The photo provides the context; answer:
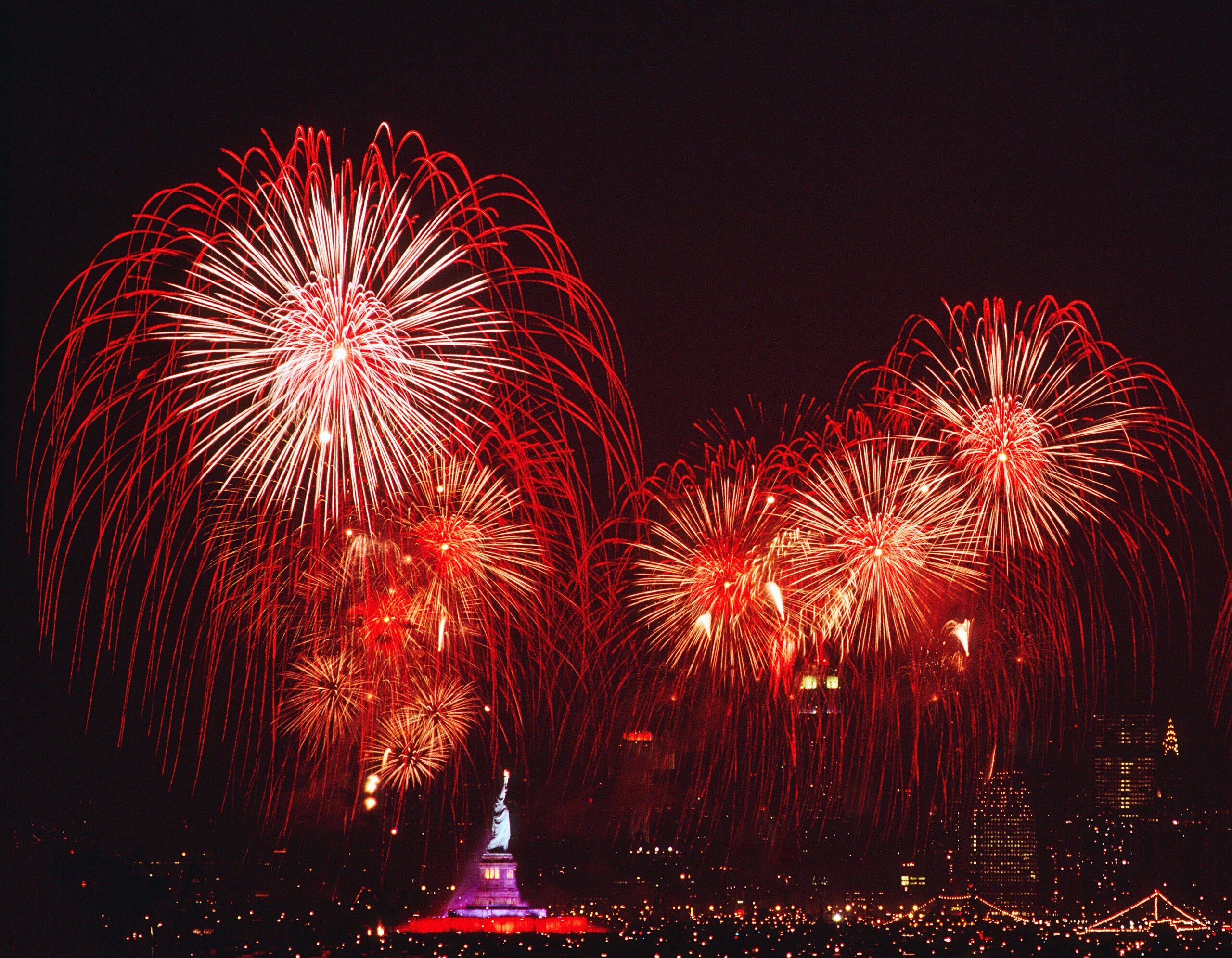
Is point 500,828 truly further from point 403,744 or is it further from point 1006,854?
point 1006,854

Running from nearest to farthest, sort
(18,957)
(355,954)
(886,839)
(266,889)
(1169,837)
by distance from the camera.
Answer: (18,957), (355,954), (266,889), (1169,837), (886,839)

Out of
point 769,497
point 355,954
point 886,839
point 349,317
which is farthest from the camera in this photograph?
point 886,839

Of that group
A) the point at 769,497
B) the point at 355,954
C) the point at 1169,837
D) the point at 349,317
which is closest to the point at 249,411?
the point at 349,317

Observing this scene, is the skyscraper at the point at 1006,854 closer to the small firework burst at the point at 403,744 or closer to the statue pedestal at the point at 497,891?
the statue pedestal at the point at 497,891

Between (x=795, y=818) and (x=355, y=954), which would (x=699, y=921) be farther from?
(x=795, y=818)

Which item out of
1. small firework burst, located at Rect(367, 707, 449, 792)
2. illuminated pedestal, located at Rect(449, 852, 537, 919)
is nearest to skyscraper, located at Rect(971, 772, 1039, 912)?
illuminated pedestal, located at Rect(449, 852, 537, 919)

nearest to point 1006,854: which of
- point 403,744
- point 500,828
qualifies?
point 500,828

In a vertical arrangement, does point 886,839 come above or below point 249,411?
below
